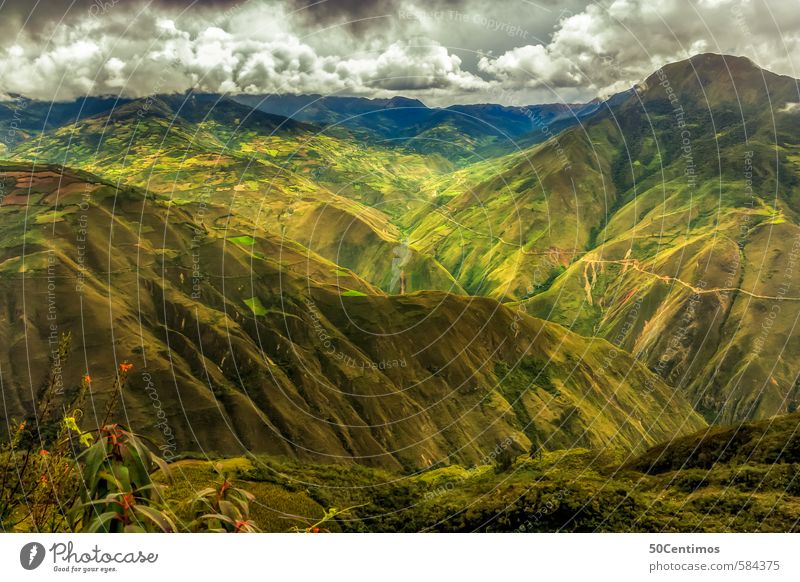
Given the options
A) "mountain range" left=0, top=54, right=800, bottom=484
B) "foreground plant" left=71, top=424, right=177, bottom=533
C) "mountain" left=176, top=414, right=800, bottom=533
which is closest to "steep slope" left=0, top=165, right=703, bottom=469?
"mountain range" left=0, top=54, right=800, bottom=484

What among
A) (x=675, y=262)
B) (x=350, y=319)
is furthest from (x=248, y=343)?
(x=675, y=262)

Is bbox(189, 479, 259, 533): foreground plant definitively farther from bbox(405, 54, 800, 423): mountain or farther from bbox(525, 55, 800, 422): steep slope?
bbox(525, 55, 800, 422): steep slope

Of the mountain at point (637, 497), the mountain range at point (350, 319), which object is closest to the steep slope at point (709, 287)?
the mountain range at point (350, 319)

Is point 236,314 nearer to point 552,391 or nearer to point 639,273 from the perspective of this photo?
point 552,391

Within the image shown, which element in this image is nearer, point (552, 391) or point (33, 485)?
point (33, 485)

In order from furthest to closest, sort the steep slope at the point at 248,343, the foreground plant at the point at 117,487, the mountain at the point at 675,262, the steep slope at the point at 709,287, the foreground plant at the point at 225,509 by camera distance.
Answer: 1. the mountain at the point at 675,262
2. the steep slope at the point at 709,287
3. the steep slope at the point at 248,343
4. the foreground plant at the point at 225,509
5. the foreground plant at the point at 117,487

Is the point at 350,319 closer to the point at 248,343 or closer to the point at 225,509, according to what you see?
the point at 248,343

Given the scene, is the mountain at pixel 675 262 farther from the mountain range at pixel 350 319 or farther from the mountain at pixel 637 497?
the mountain at pixel 637 497
